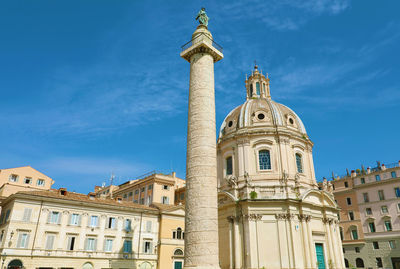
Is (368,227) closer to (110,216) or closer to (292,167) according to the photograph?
(292,167)

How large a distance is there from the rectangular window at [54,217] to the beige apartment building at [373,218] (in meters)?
40.6

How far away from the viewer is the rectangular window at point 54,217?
31.2m

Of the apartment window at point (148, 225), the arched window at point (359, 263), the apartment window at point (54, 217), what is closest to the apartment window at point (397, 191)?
the arched window at point (359, 263)

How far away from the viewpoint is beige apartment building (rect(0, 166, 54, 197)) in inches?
1662

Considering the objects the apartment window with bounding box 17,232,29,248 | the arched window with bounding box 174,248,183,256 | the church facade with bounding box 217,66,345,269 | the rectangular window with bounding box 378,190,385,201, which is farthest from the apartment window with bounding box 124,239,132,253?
the rectangular window with bounding box 378,190,385,201

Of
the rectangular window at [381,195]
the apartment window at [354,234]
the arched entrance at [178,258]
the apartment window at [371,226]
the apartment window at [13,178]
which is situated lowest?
the arched entrance at [178,258]

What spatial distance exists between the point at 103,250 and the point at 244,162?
55.9 feet

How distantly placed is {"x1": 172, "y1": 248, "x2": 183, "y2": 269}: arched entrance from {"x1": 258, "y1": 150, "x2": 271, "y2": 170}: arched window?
515 inches

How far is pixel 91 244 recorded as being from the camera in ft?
107

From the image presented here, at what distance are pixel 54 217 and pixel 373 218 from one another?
42423 mm

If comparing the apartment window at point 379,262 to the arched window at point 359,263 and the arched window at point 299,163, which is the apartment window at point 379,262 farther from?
the arched window at point 299,163

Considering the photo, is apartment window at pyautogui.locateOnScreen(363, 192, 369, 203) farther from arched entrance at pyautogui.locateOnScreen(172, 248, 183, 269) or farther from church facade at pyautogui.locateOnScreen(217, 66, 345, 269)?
arched entrance at pyautogui.locateOnScreen(172, 248, 183, 269)

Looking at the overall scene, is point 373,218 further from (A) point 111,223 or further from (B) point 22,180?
(B) point 22,180

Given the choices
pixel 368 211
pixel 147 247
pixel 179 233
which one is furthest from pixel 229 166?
pixel 368 211
